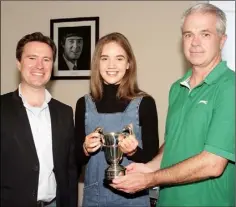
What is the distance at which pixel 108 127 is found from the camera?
1514mm

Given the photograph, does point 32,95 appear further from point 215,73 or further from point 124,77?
point 215,73

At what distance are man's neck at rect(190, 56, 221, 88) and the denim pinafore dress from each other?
260mm

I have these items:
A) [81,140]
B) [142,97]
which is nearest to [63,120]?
[81,140]

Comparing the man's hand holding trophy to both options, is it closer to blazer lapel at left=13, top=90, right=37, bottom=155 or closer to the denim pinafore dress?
the denim pinafore dress

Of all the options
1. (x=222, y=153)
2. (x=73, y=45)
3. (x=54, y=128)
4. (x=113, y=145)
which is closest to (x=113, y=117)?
(x=113, y=145)

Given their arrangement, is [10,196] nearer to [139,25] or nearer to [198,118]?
[198,118]

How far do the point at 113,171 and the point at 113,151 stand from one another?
9cm

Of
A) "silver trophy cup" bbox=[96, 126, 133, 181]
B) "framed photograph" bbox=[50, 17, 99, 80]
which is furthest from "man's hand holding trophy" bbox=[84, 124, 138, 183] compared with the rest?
"framed photograph" bbox=[50, 17, 99, 80]

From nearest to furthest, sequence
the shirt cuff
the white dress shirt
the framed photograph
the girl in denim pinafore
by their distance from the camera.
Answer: the shirt cuff, the white dress shirt, the girl in denim pinafore, the framed photograph

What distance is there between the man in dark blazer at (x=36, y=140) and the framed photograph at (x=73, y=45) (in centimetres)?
73

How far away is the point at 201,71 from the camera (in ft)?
4.73

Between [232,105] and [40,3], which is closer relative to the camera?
[232,105]

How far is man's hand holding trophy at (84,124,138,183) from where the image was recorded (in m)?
1.40

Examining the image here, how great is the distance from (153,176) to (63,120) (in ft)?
1.51
